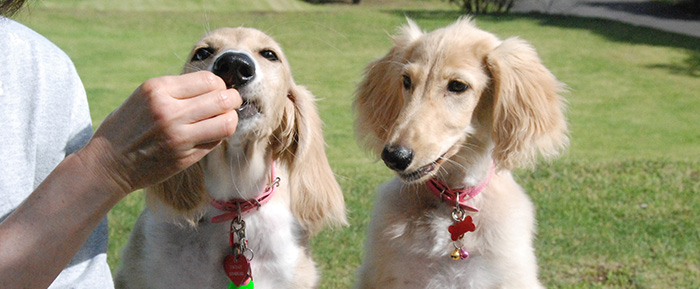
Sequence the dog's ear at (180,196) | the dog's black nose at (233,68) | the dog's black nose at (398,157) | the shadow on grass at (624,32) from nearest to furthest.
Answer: the dog's black nose at (233,68), the dog's black nose at (398,157), the dog's ear at (180,196), the shadow on grass at (624,32)

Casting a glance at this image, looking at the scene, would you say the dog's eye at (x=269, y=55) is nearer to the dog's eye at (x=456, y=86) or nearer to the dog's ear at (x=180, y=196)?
the dog's ear at (x=180, y=196)

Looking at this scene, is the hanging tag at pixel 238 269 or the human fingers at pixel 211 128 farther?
the hanging tag at pixel 238 269

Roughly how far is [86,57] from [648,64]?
10.2 meters

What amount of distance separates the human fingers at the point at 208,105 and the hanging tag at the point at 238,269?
125 cm

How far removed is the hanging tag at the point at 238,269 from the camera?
2.68 meters

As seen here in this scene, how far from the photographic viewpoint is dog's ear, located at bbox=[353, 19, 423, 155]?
10.0 feet

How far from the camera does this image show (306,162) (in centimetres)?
291

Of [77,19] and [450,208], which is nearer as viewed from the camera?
[450,208]

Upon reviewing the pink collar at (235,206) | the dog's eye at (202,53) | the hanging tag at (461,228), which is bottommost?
the pink collar at (235,206)

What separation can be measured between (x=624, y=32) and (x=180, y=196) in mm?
13643

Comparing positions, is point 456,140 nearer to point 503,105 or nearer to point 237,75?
point 503,105

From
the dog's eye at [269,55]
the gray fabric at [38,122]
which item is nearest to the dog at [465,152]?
the dog's eye at [269,55]

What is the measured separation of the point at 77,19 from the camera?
49.5 feet

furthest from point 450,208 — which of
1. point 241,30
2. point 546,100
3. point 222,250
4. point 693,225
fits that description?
point 693,225
